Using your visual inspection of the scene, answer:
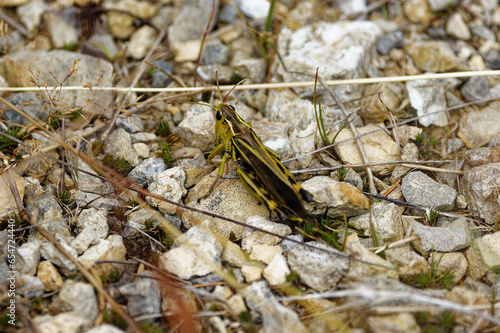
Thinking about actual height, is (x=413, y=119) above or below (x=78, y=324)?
above

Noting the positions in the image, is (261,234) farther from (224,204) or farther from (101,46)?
(101,46)

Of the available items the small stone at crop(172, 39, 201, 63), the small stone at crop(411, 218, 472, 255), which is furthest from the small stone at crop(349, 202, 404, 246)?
the small stone at crop(172, 39, 201, 63)

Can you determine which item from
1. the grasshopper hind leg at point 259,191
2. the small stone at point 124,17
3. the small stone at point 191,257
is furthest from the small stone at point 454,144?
the small stone at point 124,17

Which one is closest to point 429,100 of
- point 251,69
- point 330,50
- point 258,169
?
point 330,50

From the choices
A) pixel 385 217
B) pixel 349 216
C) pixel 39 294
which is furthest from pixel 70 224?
pixel 385 217

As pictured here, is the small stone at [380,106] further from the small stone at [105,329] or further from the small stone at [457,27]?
the small stone at [105,329]

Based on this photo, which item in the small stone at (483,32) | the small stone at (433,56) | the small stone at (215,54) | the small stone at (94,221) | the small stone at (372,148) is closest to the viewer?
the small stone at (94,221)

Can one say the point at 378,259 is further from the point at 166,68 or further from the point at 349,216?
the point at 166,68
